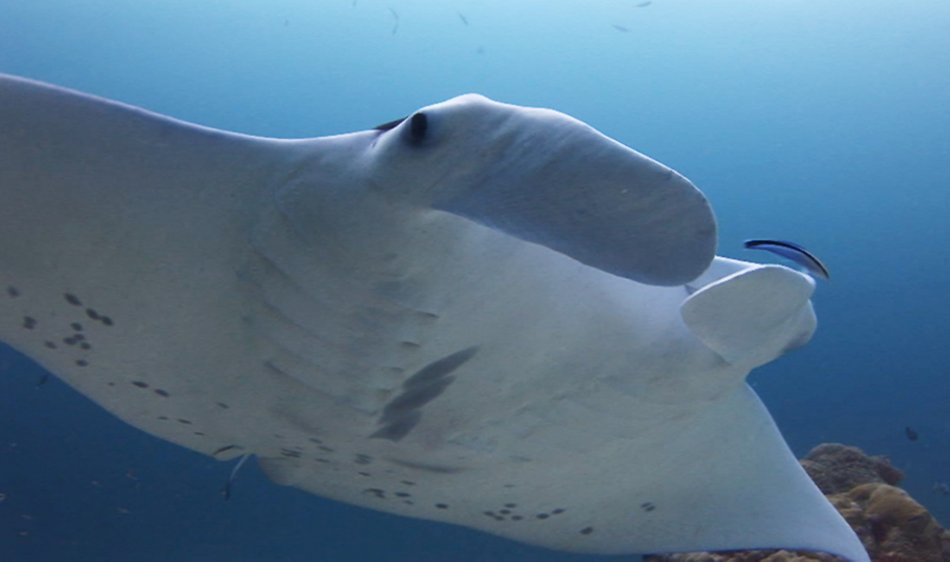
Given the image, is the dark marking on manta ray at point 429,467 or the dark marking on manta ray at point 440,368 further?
the dark marking on manta ray at point 429,467

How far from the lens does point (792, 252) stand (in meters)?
1.84

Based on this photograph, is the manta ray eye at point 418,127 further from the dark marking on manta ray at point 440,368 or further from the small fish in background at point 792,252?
the small fish in background at point 792,252

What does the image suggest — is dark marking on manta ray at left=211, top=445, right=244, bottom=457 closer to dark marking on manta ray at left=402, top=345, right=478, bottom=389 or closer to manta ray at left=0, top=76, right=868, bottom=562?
manta ray at left=0, top=76, right=868, bottom=562

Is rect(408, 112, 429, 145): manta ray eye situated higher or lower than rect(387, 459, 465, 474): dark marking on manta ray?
higher

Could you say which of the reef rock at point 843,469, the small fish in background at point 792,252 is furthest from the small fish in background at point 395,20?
the small fish in background at point 792,252

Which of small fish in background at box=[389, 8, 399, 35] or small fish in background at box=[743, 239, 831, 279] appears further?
small fish in background at box=[389, 8, 399, 35]

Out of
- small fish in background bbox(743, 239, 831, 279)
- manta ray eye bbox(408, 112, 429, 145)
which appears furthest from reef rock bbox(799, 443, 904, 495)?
manta ray eye bbox(408, 112, 429, 145)

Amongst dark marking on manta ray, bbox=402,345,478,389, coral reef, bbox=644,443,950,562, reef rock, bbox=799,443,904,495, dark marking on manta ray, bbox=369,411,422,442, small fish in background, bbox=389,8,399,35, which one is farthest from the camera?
small fish in background, bbox=389,8,399,35

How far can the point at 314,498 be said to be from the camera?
8023 mm

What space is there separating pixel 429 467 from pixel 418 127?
922mm

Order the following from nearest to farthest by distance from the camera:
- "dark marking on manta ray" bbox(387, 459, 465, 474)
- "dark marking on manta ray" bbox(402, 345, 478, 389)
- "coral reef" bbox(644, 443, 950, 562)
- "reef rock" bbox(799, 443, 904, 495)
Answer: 1. "dark marking on manta ray" bbox(402, 345, 478, 389)
2. "dark marking on manta ray" bbox(387, 459, 465, 474)
3. "coral reef" bbox(644, 443, 950, 562)
4. "reef rock" bbox(799, 443, 904, 495)

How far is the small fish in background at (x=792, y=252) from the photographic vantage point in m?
1.77

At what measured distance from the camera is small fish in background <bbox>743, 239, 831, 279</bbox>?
1.77 m

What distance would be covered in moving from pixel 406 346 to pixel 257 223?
0.36 m
